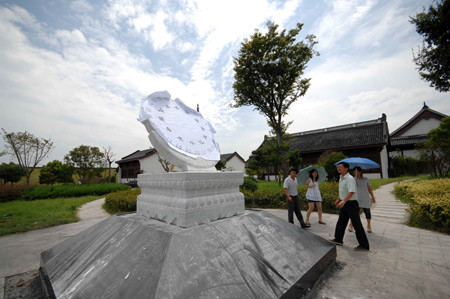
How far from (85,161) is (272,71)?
22.6 metres

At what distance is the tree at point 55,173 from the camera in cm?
1992

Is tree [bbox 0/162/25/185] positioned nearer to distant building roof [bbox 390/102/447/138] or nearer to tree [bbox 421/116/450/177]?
tree [bbox 421/116/450/177]

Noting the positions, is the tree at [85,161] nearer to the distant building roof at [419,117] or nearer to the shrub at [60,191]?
the shrub at [60,191]

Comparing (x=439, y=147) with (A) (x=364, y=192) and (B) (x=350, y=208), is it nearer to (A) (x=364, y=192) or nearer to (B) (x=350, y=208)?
(A) (x=364, y=192)

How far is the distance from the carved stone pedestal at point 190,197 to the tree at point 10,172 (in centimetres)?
2347

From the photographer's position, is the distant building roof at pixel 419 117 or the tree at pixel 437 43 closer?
the tree at pixel 437 43

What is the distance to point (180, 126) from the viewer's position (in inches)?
153

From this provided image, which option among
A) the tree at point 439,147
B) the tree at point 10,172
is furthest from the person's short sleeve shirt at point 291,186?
the tree at point 10,172

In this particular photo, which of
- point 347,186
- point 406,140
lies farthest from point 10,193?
point 406,140

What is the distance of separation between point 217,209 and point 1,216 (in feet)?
35.4

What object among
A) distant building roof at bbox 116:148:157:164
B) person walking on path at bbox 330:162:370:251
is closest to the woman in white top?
person walking on path at bbox 330:162:370:251

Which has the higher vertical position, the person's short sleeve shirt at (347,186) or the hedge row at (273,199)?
the person's short sleeve shirt at (347,186)

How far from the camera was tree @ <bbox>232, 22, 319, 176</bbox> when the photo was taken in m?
11.9

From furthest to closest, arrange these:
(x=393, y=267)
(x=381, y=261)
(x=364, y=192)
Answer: (x=364, y=192), (x=381, y=261), (x=393, y=267)
